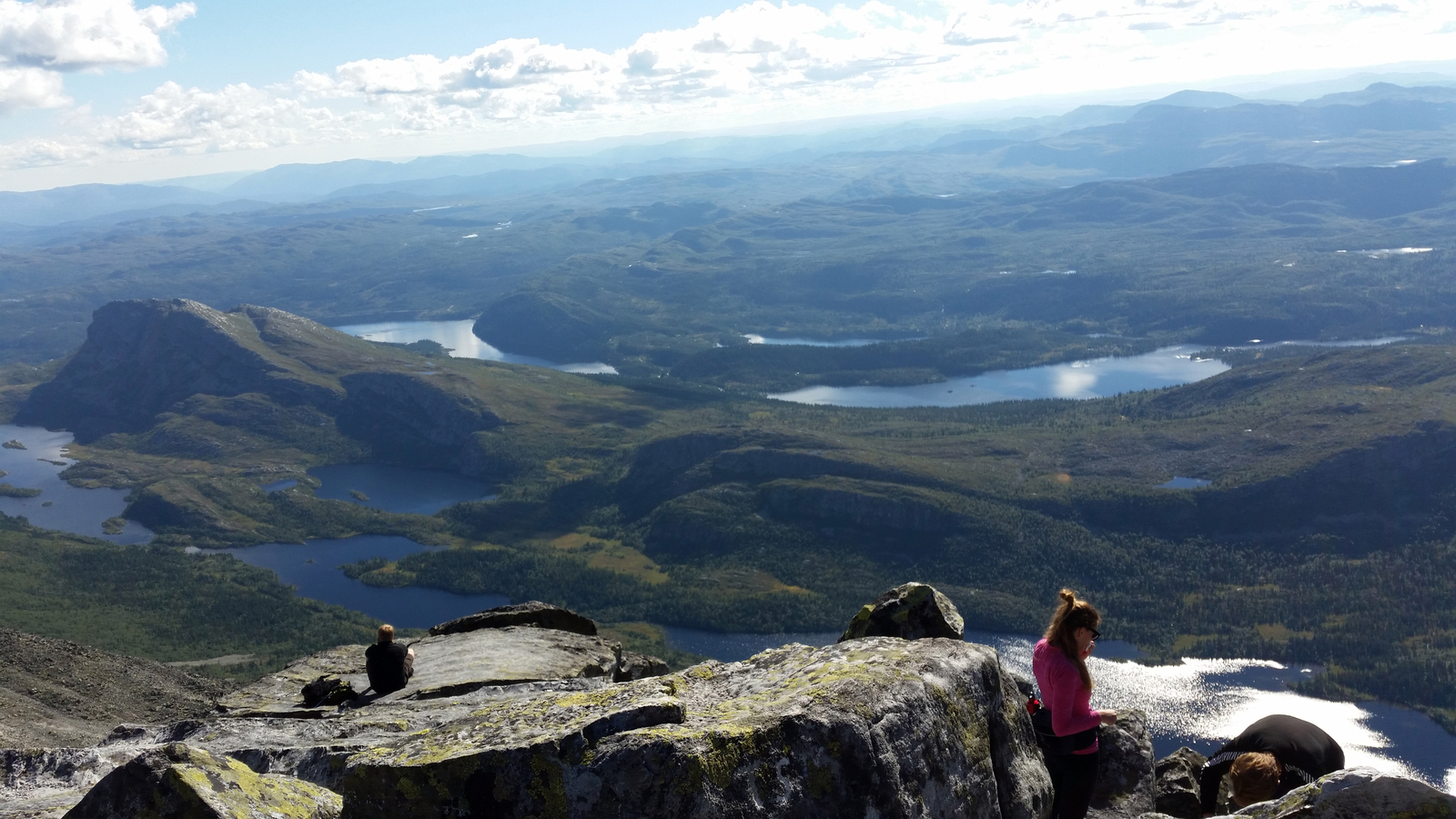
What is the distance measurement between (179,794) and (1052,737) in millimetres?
13544

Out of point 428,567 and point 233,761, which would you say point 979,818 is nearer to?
point 233,761

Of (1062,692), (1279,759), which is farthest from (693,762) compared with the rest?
(1279,759)

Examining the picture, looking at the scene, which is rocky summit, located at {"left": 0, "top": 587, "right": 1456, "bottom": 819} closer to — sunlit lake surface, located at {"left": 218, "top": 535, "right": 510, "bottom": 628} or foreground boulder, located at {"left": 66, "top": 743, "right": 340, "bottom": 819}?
foreground boulder, located at {"left": 66, "top": 743, "right": 340, "bottom": 819}

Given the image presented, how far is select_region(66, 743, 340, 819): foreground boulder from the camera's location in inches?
522

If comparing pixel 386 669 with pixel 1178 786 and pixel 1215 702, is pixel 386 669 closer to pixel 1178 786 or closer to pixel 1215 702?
pixel 1178 786

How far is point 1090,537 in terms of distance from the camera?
7338 inches

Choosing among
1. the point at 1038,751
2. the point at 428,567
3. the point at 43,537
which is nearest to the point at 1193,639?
the point at 428,567

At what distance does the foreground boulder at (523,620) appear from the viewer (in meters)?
31.8

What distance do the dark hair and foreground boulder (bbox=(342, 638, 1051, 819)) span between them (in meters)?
1.37

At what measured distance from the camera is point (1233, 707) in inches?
5027

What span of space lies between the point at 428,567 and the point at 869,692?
19305cm

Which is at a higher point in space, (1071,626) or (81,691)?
(1071,626)

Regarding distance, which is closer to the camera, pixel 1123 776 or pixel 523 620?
pixel 1123 776

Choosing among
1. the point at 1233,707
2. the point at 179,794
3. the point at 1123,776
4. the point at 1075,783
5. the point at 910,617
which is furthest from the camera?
the point at 1233,707
